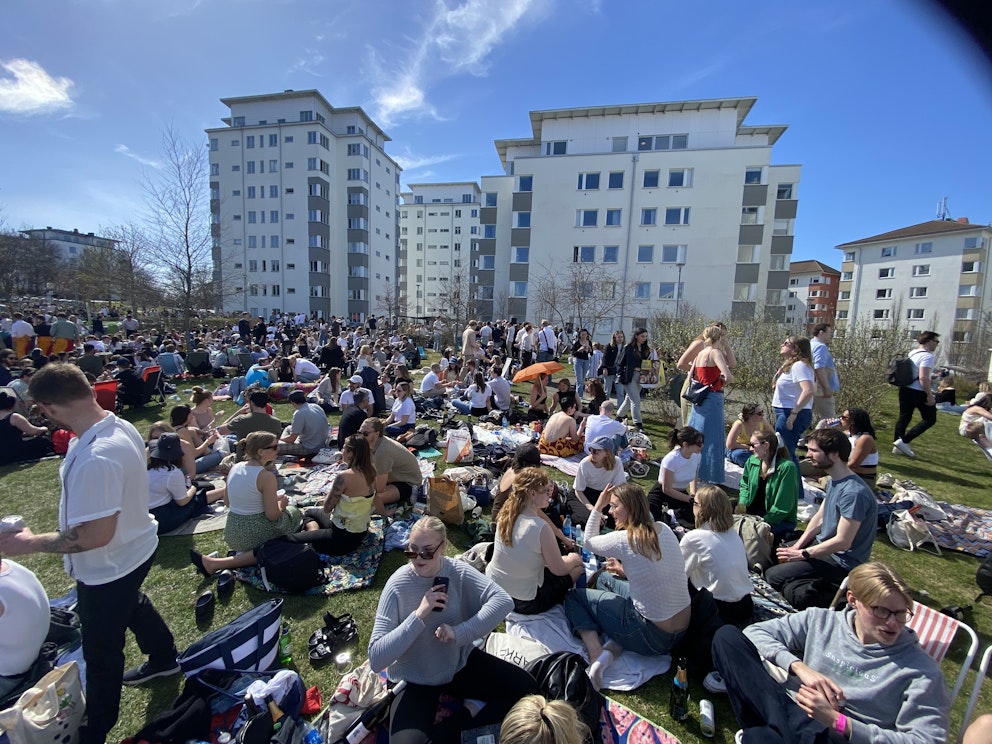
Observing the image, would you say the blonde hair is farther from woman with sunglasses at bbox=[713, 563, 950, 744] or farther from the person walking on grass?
the person walking on grass

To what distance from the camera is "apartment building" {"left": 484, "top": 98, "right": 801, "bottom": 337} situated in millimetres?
31562

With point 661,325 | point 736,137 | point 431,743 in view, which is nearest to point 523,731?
point 431,743

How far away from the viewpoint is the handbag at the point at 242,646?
2721 millimetres

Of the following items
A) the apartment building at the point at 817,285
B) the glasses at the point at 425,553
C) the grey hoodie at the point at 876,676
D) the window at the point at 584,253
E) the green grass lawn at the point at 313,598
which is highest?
the apartment building at the point at 817,285

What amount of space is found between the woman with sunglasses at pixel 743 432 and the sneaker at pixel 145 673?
6.54 m

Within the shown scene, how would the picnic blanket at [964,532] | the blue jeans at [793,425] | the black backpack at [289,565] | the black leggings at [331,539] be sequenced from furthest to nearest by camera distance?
the blue jeans at [793,425] < the picnic blanket at [964,532] < the black leggings at [331,539] < the black backpack at [289,565]

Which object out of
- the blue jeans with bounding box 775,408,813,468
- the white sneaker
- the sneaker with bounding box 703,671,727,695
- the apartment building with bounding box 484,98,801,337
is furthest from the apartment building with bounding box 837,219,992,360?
the sneaker with bounding box 703,671,727,695

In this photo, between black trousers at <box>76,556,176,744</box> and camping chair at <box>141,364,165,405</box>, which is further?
camping chair at <box>141,364,165,405</box>

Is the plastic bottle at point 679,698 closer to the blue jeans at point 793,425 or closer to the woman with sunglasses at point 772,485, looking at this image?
the woman with sunglasses at point 772,485

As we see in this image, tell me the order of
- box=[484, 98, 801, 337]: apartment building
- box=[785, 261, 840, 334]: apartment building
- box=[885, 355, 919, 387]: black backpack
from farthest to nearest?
1. box=[785, 261, 840, 334]: apartment building
2. box=[484, 98, 801, 337]: apartment building
3. box=[885, 355, 919, 387]: black backpack

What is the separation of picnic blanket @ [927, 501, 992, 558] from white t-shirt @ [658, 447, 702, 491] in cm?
Answer: 293

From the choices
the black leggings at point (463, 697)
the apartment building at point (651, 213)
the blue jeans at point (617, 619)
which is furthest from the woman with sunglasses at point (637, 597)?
the apartment building at point (651, 213)

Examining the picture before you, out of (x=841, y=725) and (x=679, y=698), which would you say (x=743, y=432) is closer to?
(x=679, y=698)

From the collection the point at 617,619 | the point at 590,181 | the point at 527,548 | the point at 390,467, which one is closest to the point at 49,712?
the point at 527,548
